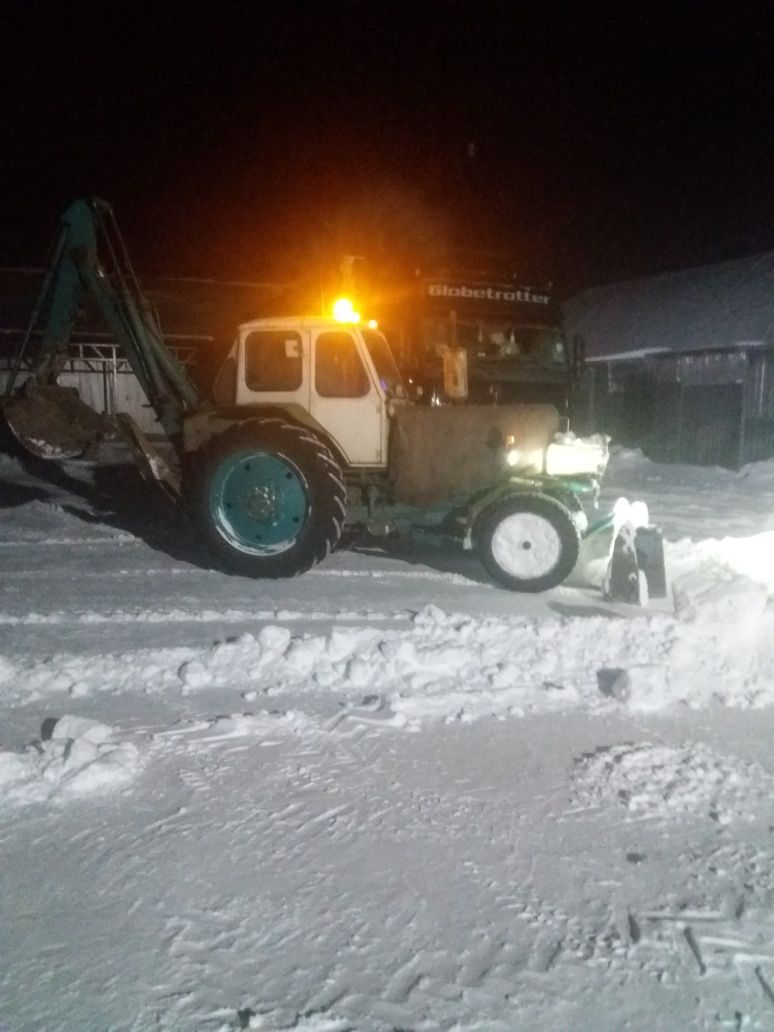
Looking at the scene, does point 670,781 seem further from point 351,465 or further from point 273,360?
point 273,360

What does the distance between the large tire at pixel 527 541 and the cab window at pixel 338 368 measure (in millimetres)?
1594

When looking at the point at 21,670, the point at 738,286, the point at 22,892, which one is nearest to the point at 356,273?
the point at 21,670

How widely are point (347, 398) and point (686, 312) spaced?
1832 centimetres

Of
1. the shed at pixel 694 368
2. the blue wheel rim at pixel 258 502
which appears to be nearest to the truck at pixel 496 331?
the blue wheel rim at pixel 258 502

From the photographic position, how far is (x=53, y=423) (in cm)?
849

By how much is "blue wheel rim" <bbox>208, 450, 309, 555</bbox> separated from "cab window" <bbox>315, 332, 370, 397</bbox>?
0.79m

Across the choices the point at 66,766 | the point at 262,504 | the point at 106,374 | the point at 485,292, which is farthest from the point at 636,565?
the point at 106,374

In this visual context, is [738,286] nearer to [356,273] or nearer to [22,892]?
[356,273]

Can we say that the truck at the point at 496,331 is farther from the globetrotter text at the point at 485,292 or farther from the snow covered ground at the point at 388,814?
the snow covered ground at the point at 388,814

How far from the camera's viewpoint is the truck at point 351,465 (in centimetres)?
715

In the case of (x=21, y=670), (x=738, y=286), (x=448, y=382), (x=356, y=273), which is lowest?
(x=21, y=670)

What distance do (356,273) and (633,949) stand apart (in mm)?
9275

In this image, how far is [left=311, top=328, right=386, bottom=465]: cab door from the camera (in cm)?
744

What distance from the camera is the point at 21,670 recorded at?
5043 millimetres
